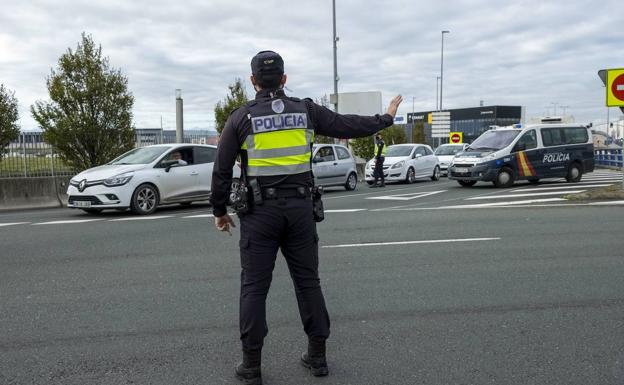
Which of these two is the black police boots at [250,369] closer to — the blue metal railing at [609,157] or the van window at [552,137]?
the van window at [552,137]

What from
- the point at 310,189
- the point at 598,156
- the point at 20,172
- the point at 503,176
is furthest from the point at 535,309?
the point at 598,156

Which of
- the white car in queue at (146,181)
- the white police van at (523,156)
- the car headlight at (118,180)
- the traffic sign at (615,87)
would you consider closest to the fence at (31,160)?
the white car in queue at (146,181)

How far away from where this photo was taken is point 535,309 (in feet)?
16.3

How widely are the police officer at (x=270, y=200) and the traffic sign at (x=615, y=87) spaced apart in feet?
41.4

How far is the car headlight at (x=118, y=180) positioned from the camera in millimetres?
11968

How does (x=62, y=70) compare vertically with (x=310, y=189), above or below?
→ above

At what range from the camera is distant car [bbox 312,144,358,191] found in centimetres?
1855

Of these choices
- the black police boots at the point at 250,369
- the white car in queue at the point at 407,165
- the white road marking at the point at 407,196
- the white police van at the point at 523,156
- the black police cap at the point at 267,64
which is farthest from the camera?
the white car in queue at the point at 407,165

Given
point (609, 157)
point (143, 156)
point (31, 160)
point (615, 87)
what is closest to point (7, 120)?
point (31, 160)

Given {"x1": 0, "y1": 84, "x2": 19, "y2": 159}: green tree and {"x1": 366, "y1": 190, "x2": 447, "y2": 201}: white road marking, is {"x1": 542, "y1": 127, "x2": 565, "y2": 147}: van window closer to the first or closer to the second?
{"x1": 366, "y1": 190, "x2": 447, "y2": 201}: white road marking

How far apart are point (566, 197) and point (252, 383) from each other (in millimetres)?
12646

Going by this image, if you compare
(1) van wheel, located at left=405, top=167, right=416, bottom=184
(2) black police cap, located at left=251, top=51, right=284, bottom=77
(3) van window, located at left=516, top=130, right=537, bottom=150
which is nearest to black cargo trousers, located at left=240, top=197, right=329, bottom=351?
(2) black police cap, located at left=251, top=51, right=284, bottom=77

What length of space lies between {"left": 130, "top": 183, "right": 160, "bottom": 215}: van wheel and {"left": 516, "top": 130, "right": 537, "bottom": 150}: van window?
439 inches

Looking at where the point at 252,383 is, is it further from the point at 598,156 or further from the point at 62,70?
the point at 598,156
